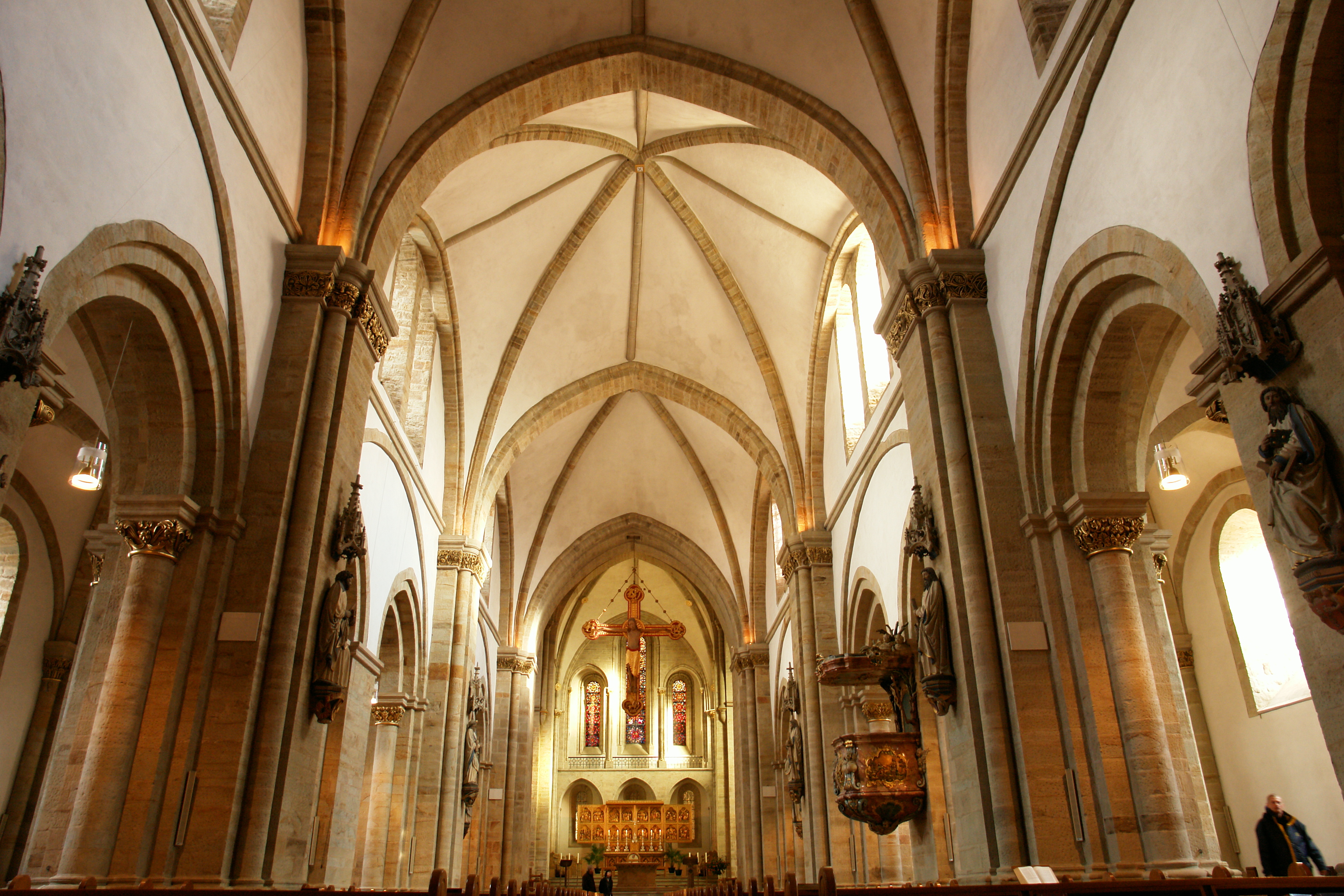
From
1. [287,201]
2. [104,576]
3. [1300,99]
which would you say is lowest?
[104,576]

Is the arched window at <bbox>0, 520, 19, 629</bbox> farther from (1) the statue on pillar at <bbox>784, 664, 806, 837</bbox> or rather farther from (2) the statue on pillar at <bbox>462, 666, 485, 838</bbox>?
(1) the statue on pillar at <bbox>784, 664, 806, 837</bbox>

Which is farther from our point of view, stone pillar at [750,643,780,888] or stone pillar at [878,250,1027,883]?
stone pillar at [750,643,780,888]

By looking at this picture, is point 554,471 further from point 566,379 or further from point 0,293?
point 0,293

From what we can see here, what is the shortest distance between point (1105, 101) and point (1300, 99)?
2.21 m

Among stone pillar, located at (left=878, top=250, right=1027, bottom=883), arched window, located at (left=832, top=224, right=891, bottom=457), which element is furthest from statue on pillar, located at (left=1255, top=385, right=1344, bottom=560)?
arched window, located at (left=832, top=224, right=891, bottom=457)

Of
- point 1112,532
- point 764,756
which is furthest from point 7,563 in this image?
point 764,756

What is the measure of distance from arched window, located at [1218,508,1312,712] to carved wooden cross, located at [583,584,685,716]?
11.9m

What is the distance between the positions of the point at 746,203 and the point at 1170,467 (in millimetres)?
7811

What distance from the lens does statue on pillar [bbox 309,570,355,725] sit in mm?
7902

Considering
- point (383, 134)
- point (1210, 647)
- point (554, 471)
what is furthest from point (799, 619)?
point (383, 134)

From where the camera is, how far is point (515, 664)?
21.7 meters

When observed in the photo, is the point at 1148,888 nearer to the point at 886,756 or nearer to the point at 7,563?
the point at 886,756

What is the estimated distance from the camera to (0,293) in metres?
4.77

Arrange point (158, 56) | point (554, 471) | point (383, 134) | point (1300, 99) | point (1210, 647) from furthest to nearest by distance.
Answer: point (554, 471)
point (1210, 647)
point (383, 134)
point (158, 56)
point (1300, 99)
